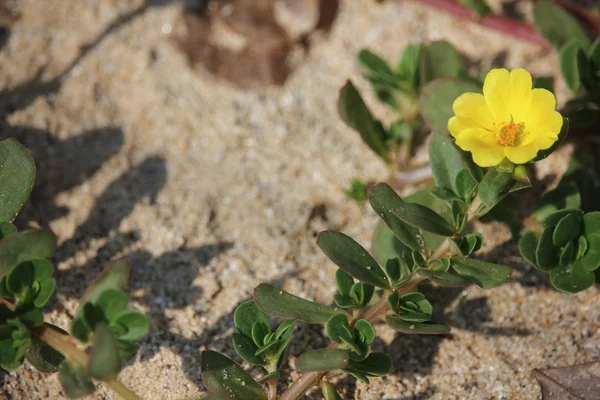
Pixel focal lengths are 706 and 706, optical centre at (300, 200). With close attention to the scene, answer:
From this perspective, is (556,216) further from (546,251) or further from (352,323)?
(352,323)

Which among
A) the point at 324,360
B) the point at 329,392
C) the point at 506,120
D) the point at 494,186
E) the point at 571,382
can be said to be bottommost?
the point at 571,382

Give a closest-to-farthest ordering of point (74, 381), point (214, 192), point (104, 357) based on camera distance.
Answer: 1. point (104, 357)
2. point (74, 381)
3. point (214, 192)

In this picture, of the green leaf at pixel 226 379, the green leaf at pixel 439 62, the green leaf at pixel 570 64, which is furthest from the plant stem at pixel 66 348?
the green leaf at pixel 570 64

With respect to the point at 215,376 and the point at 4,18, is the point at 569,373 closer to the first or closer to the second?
the point at 215,376

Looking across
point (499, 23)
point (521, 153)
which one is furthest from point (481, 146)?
point (499, 23)

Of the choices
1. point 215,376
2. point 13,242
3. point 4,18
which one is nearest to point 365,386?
point 215,376

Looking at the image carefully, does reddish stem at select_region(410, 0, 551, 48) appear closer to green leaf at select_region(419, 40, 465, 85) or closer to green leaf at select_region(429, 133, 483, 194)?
green leaf at select_region(419, 40, 465, 85)

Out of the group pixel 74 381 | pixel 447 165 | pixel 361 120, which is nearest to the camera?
pixel 74 381
